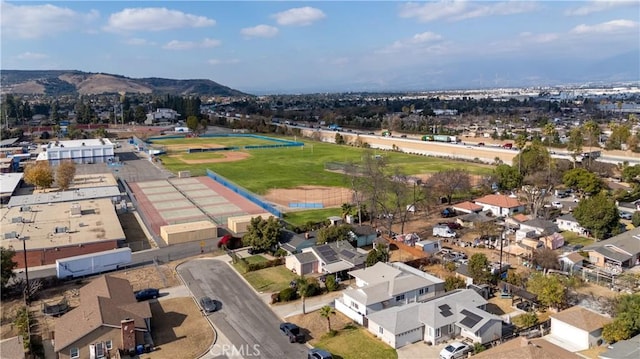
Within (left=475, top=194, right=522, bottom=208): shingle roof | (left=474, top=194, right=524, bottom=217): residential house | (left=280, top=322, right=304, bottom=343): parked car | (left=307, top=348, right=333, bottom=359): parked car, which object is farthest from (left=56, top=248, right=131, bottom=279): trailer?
(left=475, top=194, right=522, bottom=208): shingle roof

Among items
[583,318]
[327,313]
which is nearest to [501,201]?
[583,318]

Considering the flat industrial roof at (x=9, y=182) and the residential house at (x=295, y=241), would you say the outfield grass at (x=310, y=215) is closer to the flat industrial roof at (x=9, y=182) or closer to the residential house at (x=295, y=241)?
the residential house at (x=295, y=241)

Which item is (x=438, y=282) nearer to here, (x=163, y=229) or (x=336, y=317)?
(x=336, y=317)

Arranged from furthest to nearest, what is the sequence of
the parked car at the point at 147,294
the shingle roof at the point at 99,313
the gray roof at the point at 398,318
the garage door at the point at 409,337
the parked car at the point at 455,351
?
the parked car at the point at 147,294, the gray roof at the point at 398,318, the garage door at the point at 409,337, the shingle roof at the point at 99,313, the parked car at the point at 455,351

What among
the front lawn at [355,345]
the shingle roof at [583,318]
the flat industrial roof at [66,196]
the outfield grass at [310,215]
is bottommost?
the front lawn at [355,345]

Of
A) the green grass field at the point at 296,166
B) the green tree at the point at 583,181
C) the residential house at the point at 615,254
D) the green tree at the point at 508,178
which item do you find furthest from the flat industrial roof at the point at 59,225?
the green tree at the point at 583,181

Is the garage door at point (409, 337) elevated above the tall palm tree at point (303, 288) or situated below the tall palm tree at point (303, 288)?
below
